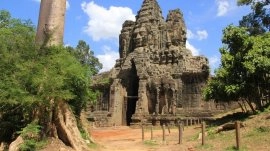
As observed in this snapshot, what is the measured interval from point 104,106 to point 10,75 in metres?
23.0

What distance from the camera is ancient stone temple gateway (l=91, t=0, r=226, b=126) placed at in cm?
3055

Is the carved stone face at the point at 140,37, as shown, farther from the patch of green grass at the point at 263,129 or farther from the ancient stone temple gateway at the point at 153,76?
the patch of green grass at the point at 263,129

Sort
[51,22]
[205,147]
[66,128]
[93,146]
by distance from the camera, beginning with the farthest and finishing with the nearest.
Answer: [93,146] → [51,22] → [66,128] → [205,147]

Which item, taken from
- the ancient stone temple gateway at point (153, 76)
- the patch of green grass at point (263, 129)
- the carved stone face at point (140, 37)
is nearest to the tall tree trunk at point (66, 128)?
the patch of green grass at point (263, 129)

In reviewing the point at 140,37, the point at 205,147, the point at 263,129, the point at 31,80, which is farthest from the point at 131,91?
the point at 31,80

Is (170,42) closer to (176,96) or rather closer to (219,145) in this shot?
(176,96)

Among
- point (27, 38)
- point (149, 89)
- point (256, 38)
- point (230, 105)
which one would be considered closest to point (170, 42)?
point (149, 89)

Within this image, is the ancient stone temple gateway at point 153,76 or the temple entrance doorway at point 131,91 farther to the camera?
the temple entrance doorway at point 131,91

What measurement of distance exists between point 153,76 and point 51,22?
59.5ft

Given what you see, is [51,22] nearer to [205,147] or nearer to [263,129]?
[205,147]

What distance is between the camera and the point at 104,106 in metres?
35.8

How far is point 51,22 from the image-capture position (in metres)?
15.0

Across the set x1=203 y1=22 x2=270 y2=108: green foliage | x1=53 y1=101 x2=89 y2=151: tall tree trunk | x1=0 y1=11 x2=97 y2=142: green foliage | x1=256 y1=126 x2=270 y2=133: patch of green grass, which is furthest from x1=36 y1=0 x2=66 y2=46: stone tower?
x1=203 y1=22 x2=270 y2=108: green foliage

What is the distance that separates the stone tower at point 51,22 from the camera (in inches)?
578
